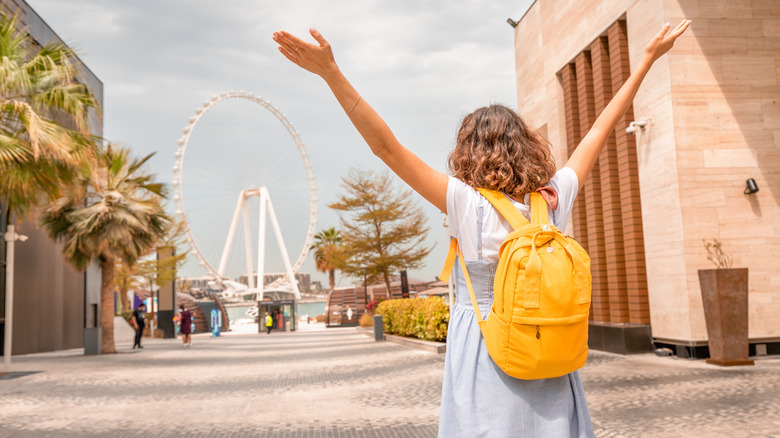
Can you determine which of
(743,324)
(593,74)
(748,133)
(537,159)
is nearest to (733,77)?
(748,133)

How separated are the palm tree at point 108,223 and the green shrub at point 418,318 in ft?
30.1

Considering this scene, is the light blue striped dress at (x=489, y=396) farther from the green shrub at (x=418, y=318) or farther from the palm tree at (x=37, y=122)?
the green shrub at (x=418, y=318)

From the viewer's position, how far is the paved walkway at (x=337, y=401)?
20.7 feet

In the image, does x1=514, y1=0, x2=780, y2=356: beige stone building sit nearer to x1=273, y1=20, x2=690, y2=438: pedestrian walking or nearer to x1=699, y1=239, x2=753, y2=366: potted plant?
x1=699, y1=239, x2=753, y2=366: potted plant

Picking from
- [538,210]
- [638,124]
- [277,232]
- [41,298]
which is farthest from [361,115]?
[277,232]

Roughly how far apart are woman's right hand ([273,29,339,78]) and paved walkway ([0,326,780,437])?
4906 millimetres

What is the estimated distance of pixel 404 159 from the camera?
171 cm

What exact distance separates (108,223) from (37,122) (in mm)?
8923

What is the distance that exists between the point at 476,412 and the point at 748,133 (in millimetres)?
12312

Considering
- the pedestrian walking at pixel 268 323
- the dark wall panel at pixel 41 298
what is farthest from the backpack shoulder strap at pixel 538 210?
the pedestrian walking at pixel 268 323

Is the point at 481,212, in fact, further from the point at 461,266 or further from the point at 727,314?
the point at 727,314

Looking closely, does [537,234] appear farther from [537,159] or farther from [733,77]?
[733,77]

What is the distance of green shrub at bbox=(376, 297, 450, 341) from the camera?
17344mm

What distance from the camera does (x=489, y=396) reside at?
1712mm
